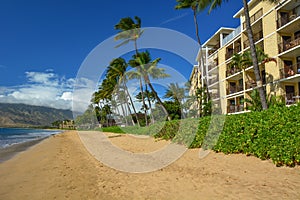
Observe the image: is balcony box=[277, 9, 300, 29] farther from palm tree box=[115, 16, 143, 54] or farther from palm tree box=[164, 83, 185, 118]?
palm tree box=[164, 83, 185, 118]

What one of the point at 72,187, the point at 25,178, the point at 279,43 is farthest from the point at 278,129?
the point at 279,43

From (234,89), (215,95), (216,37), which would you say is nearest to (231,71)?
(234,89)

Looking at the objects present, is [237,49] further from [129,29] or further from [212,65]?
[129,29]

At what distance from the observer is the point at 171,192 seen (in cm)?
513

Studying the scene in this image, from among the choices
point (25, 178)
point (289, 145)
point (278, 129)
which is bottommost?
point (25, 178)

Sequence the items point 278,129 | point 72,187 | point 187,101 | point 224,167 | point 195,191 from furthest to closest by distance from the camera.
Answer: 1. point 187,101
2. point 224,167
3. point 278,129
4. point 72,187
5. point 195,191

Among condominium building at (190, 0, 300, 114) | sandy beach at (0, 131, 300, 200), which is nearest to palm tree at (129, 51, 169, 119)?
condominium building at (190, 0, 300, 114)

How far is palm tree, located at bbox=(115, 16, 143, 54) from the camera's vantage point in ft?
101

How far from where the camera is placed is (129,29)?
30891 millimetres

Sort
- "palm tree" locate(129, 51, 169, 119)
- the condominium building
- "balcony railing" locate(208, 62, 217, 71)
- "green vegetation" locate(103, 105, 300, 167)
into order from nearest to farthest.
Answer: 1. "green vegetation" locate(103, 105, 300, 167)
2. the condominium building
3. "palm tree" locate(129, 51, 169, 119)
4. "balcony railing" locate(208, 62, 217, 71)

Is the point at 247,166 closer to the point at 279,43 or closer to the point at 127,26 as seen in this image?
the point at 279,43

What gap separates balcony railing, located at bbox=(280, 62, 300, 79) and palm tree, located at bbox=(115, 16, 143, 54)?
676 inches

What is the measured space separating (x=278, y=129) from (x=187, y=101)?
31111 mm

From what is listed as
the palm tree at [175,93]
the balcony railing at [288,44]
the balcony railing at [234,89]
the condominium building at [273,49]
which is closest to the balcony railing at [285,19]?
the condominium building at [273,49]
